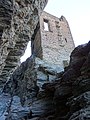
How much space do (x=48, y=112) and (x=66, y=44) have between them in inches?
505

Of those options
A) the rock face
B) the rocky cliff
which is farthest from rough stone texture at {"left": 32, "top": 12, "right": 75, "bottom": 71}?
the rock face

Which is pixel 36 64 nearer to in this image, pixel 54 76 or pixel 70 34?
pixel 54 76

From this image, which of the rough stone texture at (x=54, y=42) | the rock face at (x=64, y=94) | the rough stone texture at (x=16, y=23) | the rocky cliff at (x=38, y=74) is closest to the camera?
the rough stone texture at (x=16, y=23)

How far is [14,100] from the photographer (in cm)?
1300

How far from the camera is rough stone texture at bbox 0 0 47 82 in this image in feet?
13.6


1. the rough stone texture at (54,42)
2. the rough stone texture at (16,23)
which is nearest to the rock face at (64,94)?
the rough stone texture at (16,23)

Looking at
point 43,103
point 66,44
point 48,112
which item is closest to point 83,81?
point 48,112

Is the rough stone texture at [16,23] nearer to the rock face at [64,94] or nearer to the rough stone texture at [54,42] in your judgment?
the rock face at [64,94]

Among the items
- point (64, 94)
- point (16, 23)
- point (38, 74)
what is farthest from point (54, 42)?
point (16, 23)

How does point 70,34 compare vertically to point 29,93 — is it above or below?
above

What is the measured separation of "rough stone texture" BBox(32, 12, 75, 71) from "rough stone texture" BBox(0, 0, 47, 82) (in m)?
10.3

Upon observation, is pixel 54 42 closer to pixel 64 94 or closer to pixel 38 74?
pixel 38 74

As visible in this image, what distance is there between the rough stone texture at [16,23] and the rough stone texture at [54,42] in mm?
10299

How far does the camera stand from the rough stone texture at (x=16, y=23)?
4.14m
